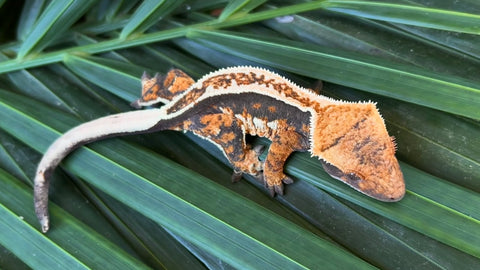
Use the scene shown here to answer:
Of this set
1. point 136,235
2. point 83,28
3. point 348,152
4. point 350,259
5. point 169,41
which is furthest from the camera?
point 83,28

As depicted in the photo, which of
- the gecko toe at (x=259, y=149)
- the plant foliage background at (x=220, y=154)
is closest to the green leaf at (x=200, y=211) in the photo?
the plant foliage background at (x=220, y=154)

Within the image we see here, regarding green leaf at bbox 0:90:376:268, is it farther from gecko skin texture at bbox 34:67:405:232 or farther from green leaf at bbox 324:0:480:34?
green leaf at bbox 324:0:480:34

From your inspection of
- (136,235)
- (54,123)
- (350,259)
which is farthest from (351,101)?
(54,123)

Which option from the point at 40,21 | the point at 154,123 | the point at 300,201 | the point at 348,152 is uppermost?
the point at 40,21

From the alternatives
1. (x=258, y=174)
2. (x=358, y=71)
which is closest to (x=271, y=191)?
(x=258, y=174)

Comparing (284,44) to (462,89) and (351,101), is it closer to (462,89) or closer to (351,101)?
(351,101)
